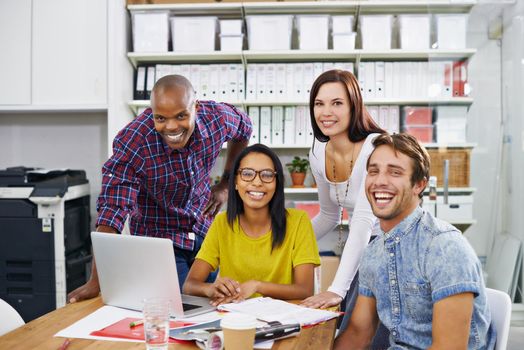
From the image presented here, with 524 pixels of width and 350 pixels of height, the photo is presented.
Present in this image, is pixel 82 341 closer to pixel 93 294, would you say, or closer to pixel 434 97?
pixel 93 294

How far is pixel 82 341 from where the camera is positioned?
1.27 meters

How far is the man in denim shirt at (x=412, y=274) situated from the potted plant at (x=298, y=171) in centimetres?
234

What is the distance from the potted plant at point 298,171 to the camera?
3842mm

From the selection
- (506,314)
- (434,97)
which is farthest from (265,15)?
(506,314)

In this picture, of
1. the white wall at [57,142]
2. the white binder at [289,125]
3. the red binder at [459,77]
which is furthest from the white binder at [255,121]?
the red binder at [459,77]

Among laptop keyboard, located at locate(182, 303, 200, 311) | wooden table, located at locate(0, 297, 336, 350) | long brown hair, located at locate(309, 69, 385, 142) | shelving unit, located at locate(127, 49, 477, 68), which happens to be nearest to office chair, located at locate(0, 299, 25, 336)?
wooden table, located at locate(0, 297, 336, 350)

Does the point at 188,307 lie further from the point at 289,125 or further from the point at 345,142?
the point at 289,125

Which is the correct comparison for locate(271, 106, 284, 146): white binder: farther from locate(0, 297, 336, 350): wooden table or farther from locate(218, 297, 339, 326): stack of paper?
locate(0, 297, 336, 350): wooden table

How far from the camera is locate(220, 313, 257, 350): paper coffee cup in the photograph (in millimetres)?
1112

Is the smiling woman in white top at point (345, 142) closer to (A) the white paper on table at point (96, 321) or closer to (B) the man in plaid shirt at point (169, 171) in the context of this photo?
(B) the man in plaid shirt at point (169, 171)

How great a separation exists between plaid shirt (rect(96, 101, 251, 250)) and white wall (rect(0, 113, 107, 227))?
6.69 feet

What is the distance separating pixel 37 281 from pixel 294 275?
7.54 ft

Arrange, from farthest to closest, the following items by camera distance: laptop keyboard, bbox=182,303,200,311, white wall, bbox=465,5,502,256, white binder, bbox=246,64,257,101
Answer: white binder, bbox=246,64,257,101, white wall, bbox=465,5,502,256, laptop keyboard, bbox=182,303,200,311

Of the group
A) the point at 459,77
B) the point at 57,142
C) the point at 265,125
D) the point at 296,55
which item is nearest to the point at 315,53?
the point at 296,55
